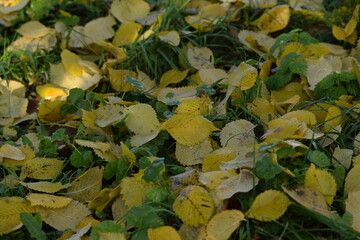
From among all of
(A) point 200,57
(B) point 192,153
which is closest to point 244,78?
(B) point 192,153

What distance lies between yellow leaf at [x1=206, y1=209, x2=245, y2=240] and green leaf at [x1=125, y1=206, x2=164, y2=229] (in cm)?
13

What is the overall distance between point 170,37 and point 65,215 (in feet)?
3.12

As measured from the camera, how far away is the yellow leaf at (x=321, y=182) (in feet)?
4.22

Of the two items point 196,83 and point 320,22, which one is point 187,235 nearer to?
point 196,83

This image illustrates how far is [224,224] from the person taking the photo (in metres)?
1.24

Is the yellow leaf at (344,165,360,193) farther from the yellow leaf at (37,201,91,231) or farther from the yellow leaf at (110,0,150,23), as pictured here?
the yellow leaf at (110,0,150,23)

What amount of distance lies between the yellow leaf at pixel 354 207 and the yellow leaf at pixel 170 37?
1.03 meters

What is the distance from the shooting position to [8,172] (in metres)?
1.66

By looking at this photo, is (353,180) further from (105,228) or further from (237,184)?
(105,228)

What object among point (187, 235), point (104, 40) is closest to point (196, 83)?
point (104, 40)

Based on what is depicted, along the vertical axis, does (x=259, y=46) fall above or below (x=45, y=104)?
above

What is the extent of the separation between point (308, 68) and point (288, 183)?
2.09 feet

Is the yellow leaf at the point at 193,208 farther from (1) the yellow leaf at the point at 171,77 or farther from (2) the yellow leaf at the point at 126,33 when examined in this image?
(2) the yellow leaf at the point at 126,33

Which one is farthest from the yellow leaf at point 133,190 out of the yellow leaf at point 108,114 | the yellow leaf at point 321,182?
the yellow leaf at point 321,182
